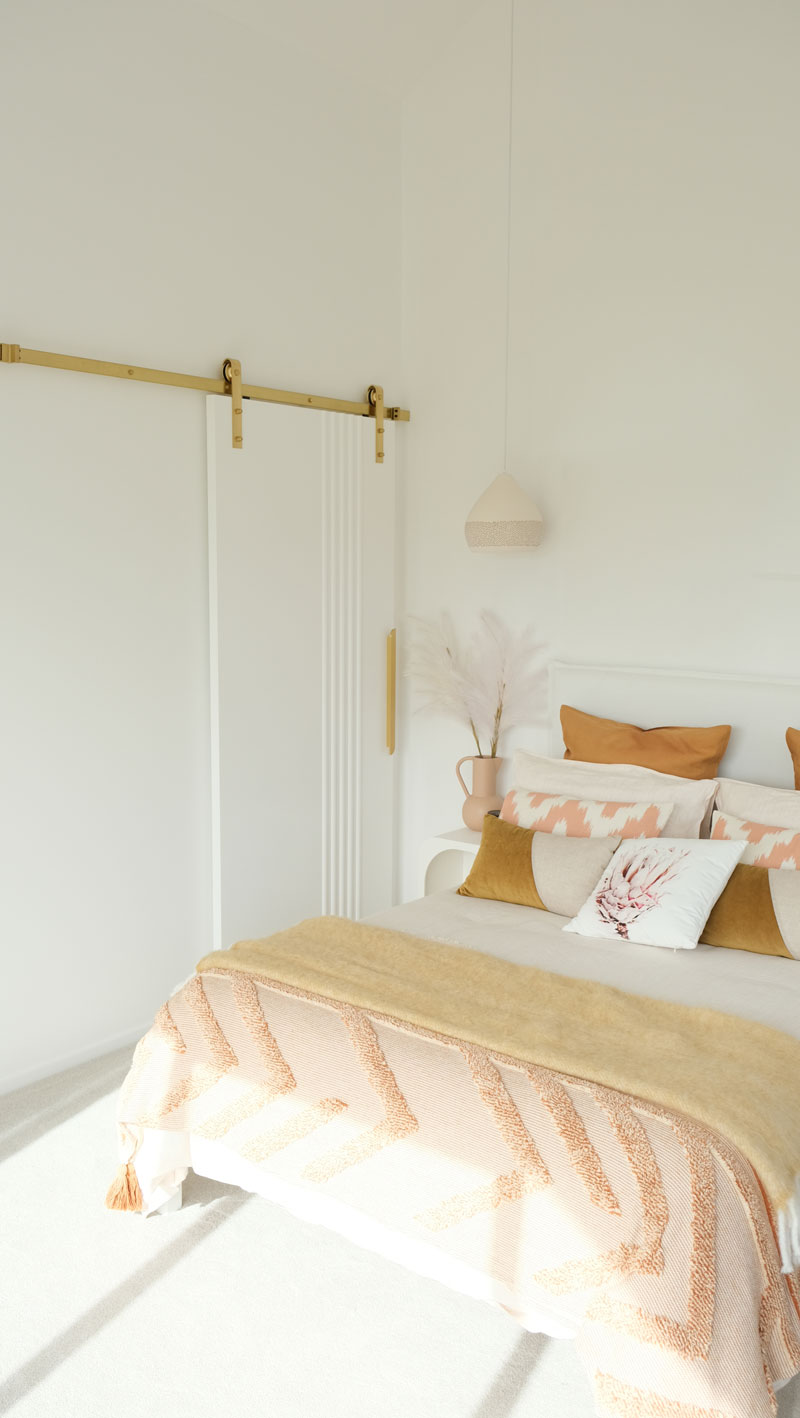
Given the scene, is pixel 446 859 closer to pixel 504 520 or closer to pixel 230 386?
pixel 504 520

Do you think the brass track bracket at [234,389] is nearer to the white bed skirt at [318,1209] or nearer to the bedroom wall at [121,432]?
the bedroom wall at [121,432]

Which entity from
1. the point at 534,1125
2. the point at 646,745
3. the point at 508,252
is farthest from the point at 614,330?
the point at 534,1125

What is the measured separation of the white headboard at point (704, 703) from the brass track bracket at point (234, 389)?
1.32 meters

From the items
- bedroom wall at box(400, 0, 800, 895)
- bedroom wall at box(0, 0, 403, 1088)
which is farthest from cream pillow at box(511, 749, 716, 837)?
bedroom wall at box(0, 0, 403, 1088)

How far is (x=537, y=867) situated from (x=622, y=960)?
44 cm

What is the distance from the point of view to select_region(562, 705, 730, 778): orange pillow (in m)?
3.41

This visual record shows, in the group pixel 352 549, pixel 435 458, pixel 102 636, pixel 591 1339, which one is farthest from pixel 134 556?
pixel 591 1339

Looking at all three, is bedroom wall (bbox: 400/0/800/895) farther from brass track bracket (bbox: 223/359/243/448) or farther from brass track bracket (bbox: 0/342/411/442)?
brass track bracket (bbox: 223/359/243/448)

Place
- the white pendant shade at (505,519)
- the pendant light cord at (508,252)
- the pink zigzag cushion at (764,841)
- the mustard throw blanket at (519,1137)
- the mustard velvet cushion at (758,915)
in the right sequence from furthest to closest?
1. the pendant light cord at (508,252)
2. the white pendant shade at (505,519)
3. the pink zigzag cushion at (764,841)
4. the mustard velvet cushion at (758,915)
5. the mustard throw blanket at (519,1137)

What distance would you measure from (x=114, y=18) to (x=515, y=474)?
1.85m

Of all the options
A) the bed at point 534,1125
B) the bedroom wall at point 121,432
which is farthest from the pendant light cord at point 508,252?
the bed at point 534,1125

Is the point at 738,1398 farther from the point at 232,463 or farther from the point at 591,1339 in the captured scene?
the point at 232,463

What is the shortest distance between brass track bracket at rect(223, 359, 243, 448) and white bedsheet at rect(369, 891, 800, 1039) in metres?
1.59

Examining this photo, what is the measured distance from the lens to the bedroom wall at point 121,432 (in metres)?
3.08
